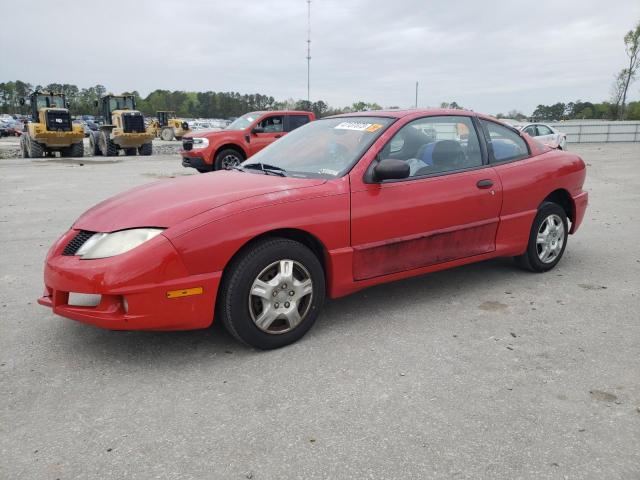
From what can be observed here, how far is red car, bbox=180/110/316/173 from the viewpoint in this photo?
40.5 feet

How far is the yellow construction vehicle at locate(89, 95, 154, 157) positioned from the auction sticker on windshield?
20280mm

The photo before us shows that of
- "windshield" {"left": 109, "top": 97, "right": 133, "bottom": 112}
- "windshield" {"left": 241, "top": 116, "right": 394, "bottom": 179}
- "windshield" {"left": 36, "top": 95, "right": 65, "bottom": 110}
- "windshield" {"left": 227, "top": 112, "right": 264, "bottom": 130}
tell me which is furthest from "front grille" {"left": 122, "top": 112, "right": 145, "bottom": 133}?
"windshield" {"left": 241, "top": 116, "right": 394, "bottom": 179}

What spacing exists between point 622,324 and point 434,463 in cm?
219

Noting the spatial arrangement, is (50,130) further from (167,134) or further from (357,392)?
(167,134)

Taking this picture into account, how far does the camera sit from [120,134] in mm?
22266

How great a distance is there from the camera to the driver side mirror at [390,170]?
11.4 ft

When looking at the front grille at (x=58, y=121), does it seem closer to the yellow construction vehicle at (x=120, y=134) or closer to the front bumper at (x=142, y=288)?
the yellow construction vehicle at (x=120, y=134)

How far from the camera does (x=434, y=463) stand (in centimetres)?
218

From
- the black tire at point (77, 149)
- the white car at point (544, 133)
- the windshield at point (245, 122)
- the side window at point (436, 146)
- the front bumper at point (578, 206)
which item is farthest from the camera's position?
the black tire at point (77, 149)

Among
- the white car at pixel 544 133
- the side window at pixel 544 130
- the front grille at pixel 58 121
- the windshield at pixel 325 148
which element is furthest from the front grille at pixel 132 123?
the windshield at pixel 325 148

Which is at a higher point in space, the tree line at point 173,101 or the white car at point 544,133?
the tree line at point 173,101

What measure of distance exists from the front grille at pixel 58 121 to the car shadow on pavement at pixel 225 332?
20.1m

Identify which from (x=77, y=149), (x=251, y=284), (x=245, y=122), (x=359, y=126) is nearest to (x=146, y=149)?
(x=77, y=149)

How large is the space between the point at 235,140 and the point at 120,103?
50.9ft
